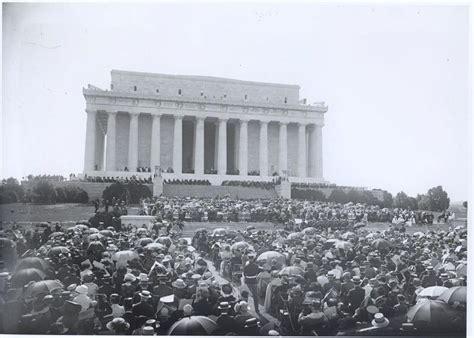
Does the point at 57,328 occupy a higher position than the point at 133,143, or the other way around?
the point at 133,143

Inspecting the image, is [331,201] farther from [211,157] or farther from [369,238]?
[211,157]

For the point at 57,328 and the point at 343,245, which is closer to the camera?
the point at 57,328

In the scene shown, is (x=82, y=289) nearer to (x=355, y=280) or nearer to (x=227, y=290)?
(x=227, y=290)

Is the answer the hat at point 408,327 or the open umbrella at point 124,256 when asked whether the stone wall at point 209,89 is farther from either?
the hat at point 408,327

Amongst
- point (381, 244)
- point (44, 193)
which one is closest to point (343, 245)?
point (381, 244)

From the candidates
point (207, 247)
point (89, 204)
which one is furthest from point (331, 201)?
point (89, 204)

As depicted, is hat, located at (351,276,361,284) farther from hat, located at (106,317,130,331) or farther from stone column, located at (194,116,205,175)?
stone column, located at (194,116,205,175)
